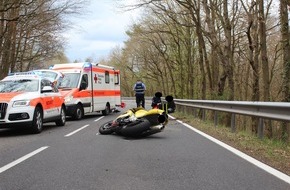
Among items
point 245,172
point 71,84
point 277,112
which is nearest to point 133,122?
point 277,112

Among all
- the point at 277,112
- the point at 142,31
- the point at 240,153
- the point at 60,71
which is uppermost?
the point at 142,31

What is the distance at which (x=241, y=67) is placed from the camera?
46.3 meters

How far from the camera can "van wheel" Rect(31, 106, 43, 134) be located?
11820 millimetres

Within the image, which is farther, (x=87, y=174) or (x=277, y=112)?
(x=277, y=112)

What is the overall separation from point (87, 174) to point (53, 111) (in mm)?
8171

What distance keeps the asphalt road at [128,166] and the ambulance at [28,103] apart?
150 centimetres

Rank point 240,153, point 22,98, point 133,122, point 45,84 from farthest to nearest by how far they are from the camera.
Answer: point 45,84, point 22,98, point 133,122, point 240,153

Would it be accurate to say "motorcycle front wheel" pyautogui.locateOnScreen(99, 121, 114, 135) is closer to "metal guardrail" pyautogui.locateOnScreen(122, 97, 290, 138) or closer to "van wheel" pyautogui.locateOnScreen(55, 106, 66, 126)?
"metal guardrail" pyautogui.locateOnScreen(122, 97, 290, 138)

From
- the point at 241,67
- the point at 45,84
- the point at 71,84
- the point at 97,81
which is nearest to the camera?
the point at 45,84

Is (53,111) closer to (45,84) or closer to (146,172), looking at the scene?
(45,84)

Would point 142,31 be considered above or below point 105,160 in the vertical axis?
above

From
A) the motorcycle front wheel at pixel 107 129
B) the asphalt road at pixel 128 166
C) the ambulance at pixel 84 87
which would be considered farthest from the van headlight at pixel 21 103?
the ambulance at pixel 84 87

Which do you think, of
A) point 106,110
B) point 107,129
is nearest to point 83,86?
point 106,110

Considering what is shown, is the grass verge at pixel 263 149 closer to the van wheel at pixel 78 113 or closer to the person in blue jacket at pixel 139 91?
the van wheel at pixel 78 113
